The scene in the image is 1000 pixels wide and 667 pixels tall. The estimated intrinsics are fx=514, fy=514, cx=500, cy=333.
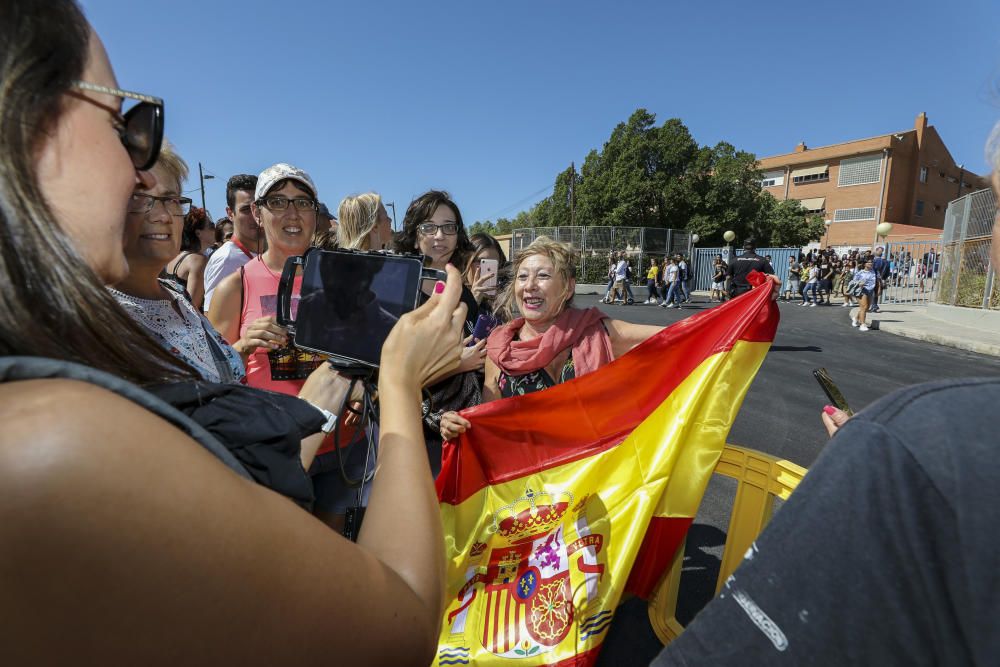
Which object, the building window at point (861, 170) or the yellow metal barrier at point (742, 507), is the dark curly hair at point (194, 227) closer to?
the yellow metal barrier at point (742, 507)

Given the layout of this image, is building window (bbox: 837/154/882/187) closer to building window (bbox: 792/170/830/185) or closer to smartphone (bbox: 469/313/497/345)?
building window (bbox: 792/170/830/185)

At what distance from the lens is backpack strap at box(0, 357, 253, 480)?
20.2 inches

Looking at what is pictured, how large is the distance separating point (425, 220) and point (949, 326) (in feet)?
45.8

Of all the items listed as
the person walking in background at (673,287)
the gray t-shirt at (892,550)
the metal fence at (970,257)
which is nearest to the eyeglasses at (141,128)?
the gray t-shirt at (892,550)

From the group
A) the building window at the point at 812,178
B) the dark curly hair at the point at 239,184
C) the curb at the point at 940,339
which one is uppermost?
the building window at the point at 812,178

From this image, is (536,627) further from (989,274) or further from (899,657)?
(989,274)

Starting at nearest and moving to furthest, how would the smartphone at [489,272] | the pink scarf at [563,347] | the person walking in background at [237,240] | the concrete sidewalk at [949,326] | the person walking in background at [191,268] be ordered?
the pink scarf at [563,347] → the smartphone at [489,272] → the person walking in background at [237,240] → the person walking in background at [191,268] → the concrete sidewalk at [949,326]

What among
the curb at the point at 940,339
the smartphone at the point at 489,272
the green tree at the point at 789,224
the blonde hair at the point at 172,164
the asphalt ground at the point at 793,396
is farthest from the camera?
the green tree at the point at 789,224

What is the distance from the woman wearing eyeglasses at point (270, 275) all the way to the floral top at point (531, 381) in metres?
1.10

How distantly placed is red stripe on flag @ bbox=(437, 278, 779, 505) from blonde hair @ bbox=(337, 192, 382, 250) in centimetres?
173

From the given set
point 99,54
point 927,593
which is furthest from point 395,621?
point 99,54

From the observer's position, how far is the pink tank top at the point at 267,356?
2350mm

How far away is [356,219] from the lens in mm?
3564

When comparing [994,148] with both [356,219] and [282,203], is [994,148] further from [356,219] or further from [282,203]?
[356,219]
